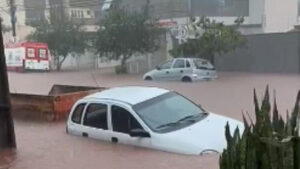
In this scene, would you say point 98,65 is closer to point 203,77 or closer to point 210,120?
point 203,77

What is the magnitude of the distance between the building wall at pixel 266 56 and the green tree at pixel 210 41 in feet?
4.67

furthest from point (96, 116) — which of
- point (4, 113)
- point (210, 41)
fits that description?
point (210, 41)

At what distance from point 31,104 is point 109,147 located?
4.65 meters

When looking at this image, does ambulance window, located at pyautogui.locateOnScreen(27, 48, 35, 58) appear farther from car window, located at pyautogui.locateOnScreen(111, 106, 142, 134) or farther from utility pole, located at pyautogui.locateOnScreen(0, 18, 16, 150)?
car window, located at pyautogui.locateOnScreen(111, 106, 142, 134)

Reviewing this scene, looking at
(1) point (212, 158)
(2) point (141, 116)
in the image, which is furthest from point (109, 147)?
(1) point (212, 158)

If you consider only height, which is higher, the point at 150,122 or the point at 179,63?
the point at 150,122

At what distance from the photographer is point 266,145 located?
2.87 metres

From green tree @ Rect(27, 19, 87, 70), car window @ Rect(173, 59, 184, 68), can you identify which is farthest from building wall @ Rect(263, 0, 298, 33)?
green tree @ Rect(27, 19, 87, 70)

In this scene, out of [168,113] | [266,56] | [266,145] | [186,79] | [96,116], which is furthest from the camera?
[266,56]

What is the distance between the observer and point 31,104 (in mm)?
11680

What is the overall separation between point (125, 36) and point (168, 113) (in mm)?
22997

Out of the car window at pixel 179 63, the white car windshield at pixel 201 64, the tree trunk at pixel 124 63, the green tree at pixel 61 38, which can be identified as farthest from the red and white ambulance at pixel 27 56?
the white car windshield at pixel 201 64

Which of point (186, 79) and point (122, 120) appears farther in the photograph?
point (186, 79)

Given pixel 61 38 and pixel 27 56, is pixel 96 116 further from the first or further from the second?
pixel 61 38
